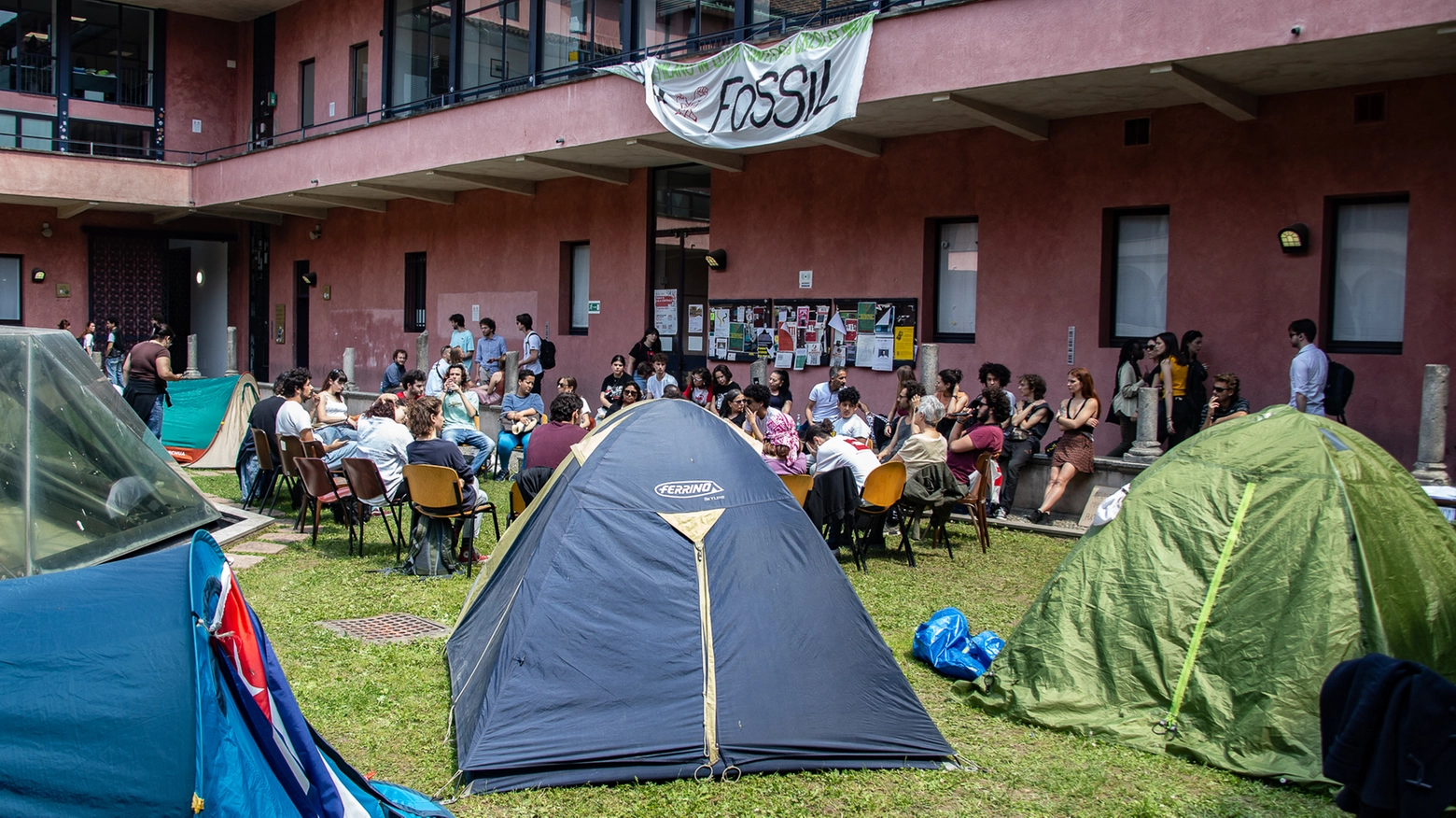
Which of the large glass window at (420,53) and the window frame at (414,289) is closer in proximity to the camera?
the large glass window at (420,53)

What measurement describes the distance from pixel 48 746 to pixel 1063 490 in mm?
9073

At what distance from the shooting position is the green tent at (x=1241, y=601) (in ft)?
16.9

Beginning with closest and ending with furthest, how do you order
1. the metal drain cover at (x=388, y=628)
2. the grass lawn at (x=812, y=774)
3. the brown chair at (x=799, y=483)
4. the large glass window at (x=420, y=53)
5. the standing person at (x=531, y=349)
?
the grass lawn at (x=812, y=774)
the metal drain cover at (x=388, y=628)
the brown chair at (x=799, y=483)
the standing person at (x=531, y=349)
the large glass window at (x=420, y=53)

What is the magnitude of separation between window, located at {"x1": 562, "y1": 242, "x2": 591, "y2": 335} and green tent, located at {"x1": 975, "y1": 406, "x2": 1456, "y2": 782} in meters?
13.5

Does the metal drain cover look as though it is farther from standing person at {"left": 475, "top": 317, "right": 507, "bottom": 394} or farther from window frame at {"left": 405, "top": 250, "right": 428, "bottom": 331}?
window frame at {"left": 405, "top": 250, "right": 428, "bottom": 331}

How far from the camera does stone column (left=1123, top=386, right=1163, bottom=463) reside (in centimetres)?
1055

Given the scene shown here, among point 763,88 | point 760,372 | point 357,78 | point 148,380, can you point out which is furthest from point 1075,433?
point 357,78

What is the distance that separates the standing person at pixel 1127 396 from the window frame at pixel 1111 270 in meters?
0.54

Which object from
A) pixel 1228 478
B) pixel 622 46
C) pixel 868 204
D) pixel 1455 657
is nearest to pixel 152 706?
pixel 1228 478

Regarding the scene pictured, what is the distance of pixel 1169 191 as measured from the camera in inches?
458

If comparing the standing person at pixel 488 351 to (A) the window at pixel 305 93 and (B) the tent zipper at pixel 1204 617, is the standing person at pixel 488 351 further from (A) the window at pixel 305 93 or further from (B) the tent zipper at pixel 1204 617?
(B) the tent zipper at pixel 1204 617

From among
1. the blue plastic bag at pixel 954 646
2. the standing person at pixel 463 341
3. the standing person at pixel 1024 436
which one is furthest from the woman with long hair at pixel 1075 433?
the standing person at pixel 463 341

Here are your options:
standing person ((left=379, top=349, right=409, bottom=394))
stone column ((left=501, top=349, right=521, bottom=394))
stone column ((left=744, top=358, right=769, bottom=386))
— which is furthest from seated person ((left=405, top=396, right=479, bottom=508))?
stone column ((left=501, top=349, right=521, bottom=394))

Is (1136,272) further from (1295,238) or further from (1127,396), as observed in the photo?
(1295,238)
